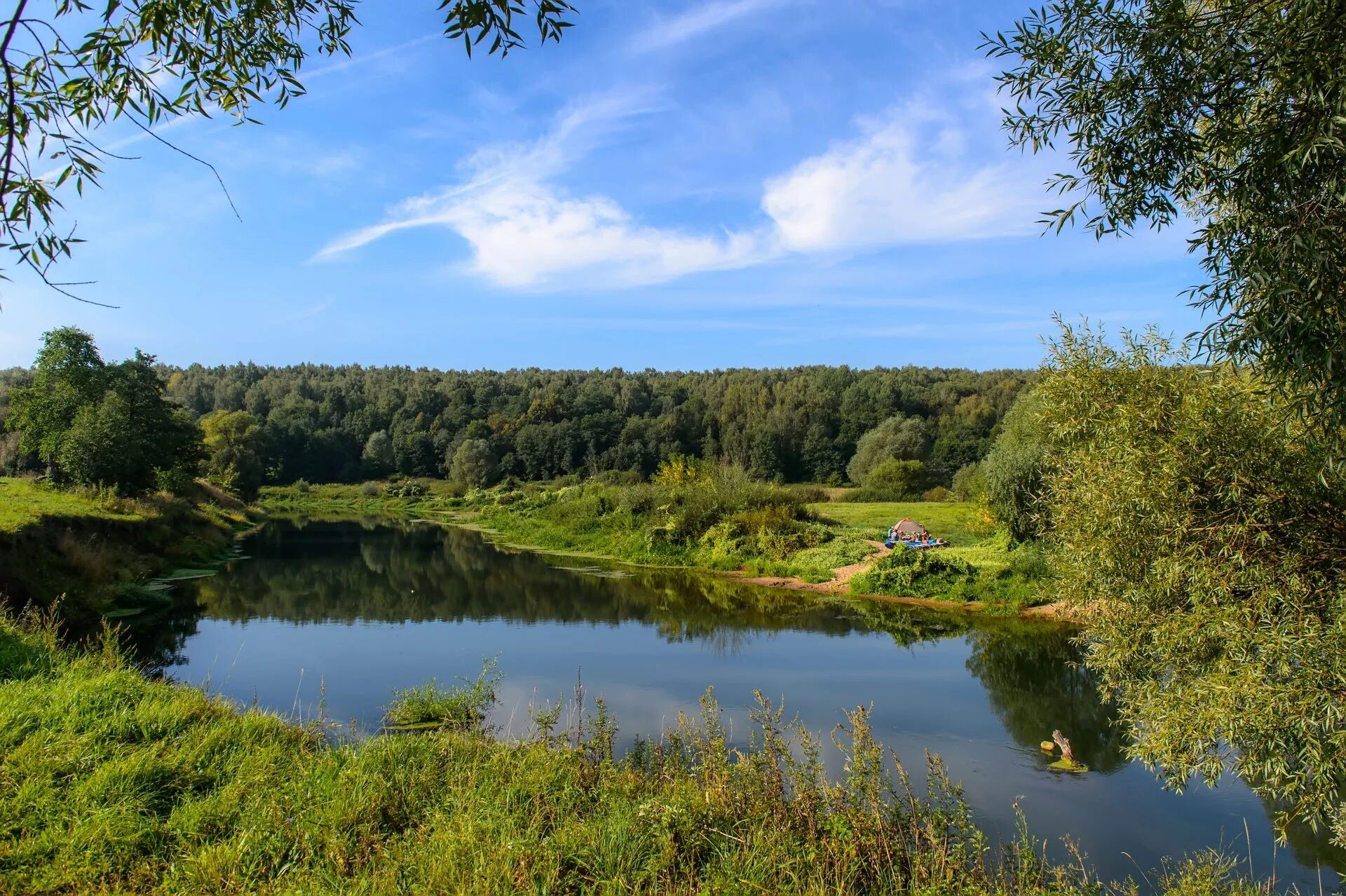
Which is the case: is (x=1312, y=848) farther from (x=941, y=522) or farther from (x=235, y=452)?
→ (x=235, y=452)

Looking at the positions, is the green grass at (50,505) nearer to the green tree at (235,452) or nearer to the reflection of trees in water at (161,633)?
the reflection of trees in water at (161,633)

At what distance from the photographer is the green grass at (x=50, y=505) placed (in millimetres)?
15938

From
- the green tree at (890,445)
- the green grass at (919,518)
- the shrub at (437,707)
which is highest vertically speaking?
the green tree at (890,445)

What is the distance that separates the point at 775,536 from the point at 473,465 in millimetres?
47607

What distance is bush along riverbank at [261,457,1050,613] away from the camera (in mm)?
21688

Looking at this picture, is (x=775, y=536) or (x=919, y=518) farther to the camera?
(x=919, y=518)

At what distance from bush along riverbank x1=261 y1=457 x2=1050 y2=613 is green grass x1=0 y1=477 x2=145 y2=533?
1640 cm

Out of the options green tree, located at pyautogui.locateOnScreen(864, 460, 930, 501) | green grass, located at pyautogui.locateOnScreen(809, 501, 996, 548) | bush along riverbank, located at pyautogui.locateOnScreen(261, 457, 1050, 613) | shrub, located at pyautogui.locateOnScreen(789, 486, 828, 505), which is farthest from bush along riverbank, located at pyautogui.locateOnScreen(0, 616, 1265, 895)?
green tree, located at pyautogui.locateOnScreen(864, 460, 930, 501)

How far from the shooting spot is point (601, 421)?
3068 inches

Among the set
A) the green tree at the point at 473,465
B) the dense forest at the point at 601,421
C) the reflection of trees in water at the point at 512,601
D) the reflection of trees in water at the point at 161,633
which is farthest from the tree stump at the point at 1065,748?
the green tree at the point at 473,465

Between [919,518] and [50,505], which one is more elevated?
[50,505]

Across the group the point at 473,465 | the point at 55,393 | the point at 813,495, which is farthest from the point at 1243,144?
the point at 473,465

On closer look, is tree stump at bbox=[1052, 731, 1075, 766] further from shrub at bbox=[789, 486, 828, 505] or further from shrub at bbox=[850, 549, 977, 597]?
shrub at bbox=[789, 486, 828, 505]

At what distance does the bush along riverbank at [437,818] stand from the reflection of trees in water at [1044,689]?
12.3 feet
